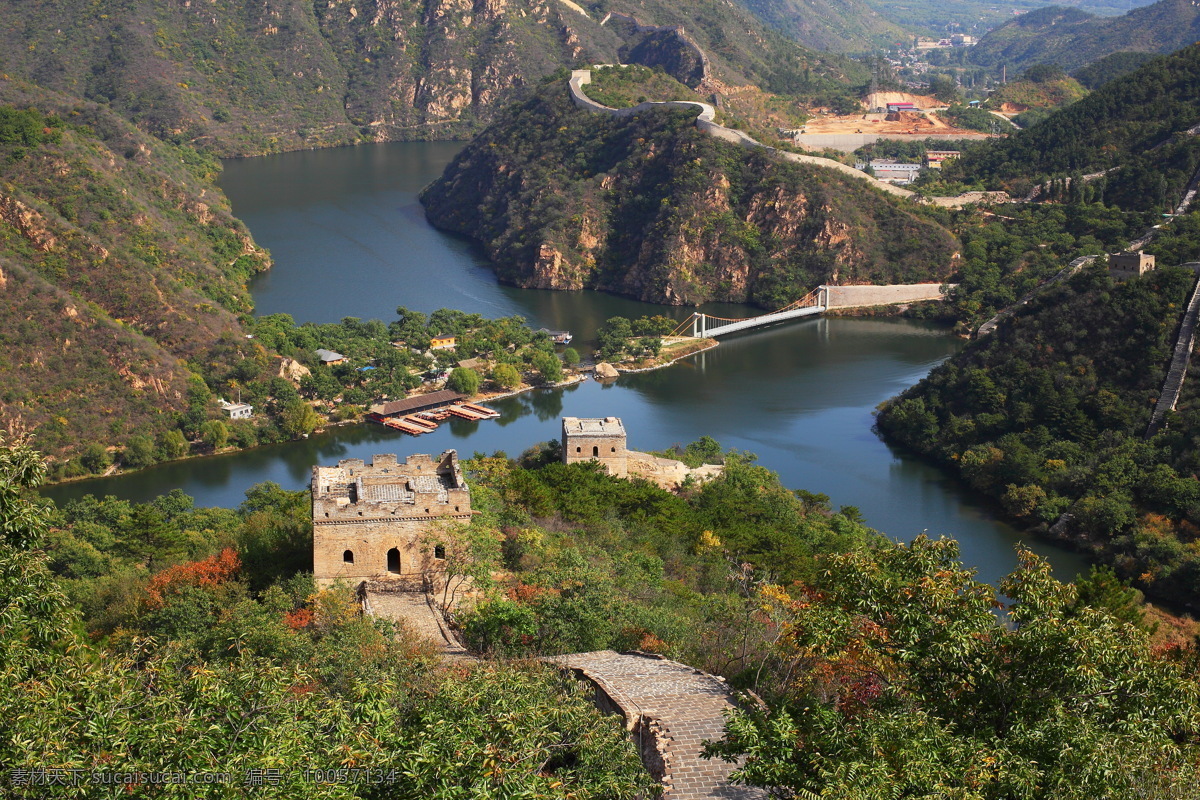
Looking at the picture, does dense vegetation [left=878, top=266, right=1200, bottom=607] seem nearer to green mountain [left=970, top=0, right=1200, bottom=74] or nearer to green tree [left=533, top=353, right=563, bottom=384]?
green tree [left=533, top=353, right=563, bottom=384]

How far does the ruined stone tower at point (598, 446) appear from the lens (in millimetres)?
35594

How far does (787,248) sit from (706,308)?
772 cm

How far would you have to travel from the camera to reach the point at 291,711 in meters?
11.1

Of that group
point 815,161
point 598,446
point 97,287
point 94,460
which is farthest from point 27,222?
point 815,161

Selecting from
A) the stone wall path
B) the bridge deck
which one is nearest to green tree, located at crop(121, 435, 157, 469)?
the bridge deck

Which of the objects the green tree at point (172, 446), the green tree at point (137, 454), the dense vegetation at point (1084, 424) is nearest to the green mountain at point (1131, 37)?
the dense vegetation at point (1084, 424)

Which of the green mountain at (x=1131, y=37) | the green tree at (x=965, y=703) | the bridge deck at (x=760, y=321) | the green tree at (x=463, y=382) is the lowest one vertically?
the green tree at (x=463, y=382)

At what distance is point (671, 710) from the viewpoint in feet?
47.5

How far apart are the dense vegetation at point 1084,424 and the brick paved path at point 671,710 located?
2179 centimetres

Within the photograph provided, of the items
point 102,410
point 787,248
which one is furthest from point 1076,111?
point 102,410

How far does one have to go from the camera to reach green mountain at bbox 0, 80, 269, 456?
4603 cm

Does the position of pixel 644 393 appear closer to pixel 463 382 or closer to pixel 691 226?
pixel 463 382

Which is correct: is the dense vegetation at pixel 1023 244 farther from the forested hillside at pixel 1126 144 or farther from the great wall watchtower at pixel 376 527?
the great wall watchtower at pixel 376 527

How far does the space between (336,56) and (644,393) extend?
98596mm
